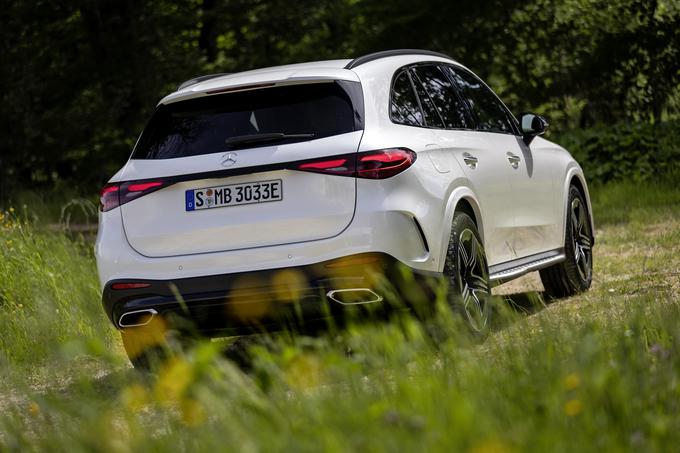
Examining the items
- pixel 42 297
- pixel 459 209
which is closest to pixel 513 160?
pixel 459 209

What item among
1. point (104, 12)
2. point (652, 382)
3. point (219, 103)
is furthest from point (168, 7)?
point (652, 382)

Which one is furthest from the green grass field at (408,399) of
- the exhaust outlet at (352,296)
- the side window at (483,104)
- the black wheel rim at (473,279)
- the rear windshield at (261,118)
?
the side window at (483,104)

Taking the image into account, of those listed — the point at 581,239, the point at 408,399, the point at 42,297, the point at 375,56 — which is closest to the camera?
the point at 408,399

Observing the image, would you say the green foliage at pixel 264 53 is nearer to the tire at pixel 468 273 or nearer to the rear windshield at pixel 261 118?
the tire at pixel 468 273

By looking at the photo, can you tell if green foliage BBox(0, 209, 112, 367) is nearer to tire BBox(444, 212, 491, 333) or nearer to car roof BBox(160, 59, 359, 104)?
car roof BBox(160, 59, 359, 104)

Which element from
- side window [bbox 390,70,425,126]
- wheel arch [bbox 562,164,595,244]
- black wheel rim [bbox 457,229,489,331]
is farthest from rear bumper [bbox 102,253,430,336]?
wheel arch [bbox 562,164,595,244]

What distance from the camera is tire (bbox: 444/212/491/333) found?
263 inches

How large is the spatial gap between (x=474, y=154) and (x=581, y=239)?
2.34 metres

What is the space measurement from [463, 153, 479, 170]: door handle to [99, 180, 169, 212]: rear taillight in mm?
1851

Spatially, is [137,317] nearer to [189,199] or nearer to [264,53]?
[189,199]

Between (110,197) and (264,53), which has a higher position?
(110,197)

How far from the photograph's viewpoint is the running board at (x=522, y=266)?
7.54 m

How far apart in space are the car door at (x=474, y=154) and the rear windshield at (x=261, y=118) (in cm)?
69

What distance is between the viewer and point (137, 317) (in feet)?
21.5
